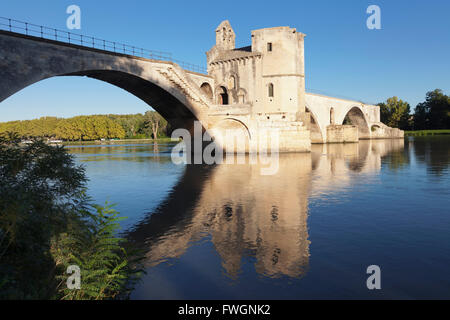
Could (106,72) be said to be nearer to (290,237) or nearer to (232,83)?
(232,83)

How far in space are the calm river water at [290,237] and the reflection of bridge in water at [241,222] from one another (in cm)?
3

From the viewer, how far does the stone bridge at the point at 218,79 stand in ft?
67.4

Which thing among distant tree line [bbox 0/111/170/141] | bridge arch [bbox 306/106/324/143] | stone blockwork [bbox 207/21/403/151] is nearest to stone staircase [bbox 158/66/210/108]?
stone blockwork [bbox 207/21/403/151]

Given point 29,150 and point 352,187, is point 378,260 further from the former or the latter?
point 352,187

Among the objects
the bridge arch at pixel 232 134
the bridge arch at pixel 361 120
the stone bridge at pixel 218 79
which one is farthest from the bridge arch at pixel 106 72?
the bridge arch at pixel 361 120

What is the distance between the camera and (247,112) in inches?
1344

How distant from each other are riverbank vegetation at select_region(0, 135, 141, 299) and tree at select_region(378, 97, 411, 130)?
367 ft

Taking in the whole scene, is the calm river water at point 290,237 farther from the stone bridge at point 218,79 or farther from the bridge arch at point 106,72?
the stone bridge at point 218,79

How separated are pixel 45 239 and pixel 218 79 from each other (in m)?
39.4

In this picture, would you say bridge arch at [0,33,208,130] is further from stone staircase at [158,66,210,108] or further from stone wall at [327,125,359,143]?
stone wall at [327,125,359,143]

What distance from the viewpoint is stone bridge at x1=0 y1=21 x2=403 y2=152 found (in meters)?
20.5

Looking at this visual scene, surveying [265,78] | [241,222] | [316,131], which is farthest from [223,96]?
[241,222]

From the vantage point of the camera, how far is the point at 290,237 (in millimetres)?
8703
